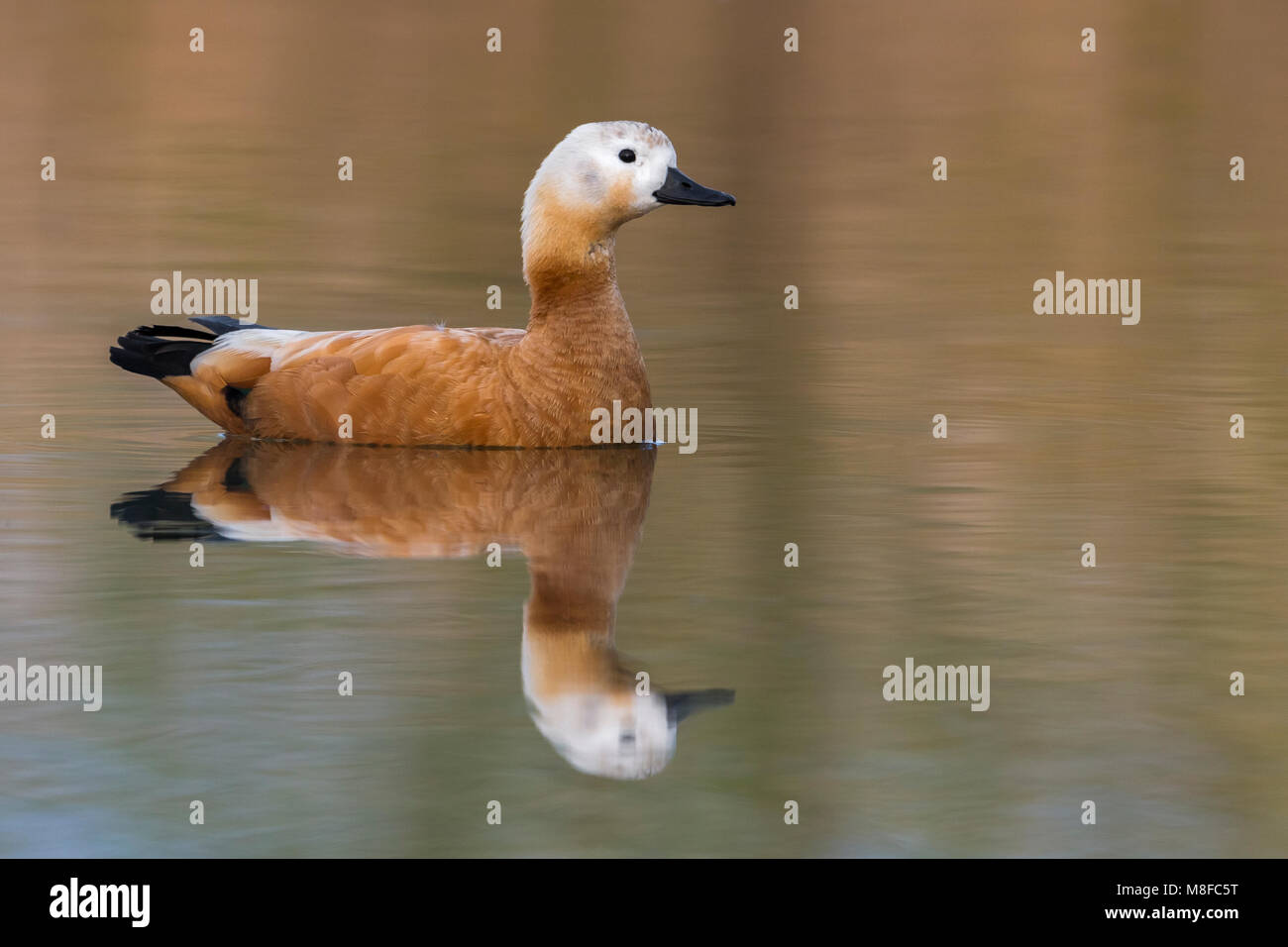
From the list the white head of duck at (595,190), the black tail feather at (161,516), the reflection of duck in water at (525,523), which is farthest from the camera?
the white head of duck at (595,190)

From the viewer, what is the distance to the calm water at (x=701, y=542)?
569 centimetres

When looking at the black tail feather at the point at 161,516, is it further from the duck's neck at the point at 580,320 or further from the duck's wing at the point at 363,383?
the duck's neck at the point at 580,320

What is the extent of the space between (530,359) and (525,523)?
158 centimetres

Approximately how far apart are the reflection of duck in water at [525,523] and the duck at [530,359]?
0.13 metres

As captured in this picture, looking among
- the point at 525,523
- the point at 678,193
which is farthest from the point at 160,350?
the point at 525,523

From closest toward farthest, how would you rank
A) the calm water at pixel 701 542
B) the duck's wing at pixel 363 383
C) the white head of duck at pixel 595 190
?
1. the calm water at pixel 701 542
2. the duck's wing at pixel 363 383
3. the white head of duck at pixel 595 190

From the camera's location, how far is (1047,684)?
21.8 feet

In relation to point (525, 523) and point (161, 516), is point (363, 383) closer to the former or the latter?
point (161, 516)

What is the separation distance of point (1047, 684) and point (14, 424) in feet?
18.7

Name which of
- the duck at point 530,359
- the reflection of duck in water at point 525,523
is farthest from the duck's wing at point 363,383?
the reflection of duck in water at point 525,523

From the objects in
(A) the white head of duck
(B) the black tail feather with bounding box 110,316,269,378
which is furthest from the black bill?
(B) the black tail feather with bounding box 110,316,269,378

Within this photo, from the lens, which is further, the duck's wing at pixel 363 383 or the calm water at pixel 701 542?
the duck's wing at pixel 363 383

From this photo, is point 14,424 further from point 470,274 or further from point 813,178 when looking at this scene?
point 813,178

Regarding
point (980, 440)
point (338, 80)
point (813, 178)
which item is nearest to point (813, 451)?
point (980, 440)
